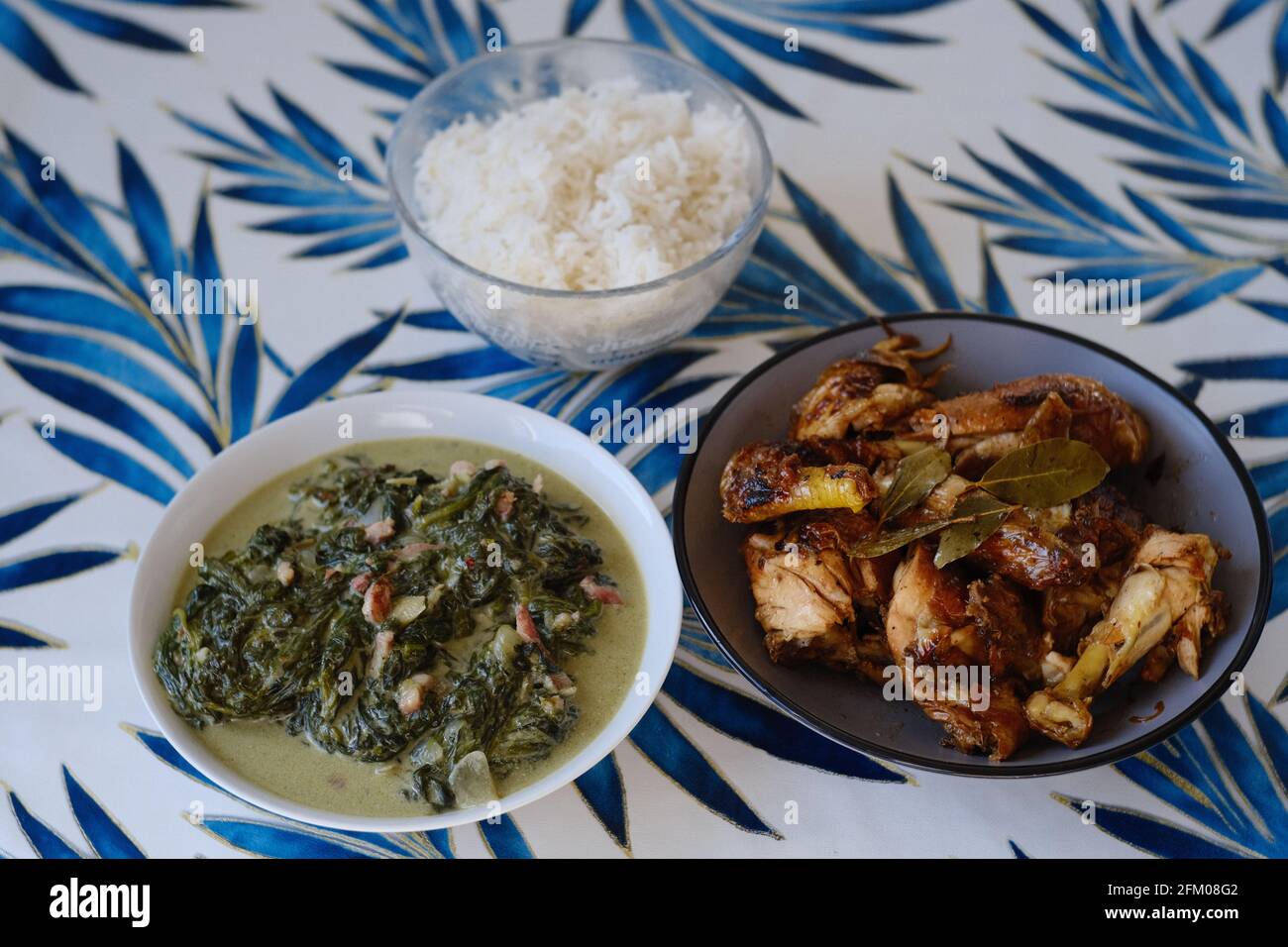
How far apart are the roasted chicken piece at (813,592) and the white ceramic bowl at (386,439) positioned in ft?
0.72

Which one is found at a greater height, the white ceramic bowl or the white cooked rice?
the white cooked rice

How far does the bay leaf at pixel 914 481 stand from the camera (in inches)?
103

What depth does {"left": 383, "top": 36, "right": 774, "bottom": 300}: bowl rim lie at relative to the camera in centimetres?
299

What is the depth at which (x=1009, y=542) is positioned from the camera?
2533 millimetres

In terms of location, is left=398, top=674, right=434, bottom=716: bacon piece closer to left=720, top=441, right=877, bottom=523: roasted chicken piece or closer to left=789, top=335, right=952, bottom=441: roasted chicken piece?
left=720, top=441, right=877, bottom=523: roasted chicken piece

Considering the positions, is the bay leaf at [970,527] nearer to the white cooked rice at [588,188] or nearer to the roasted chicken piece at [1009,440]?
the roasted chicken piece at [1009,440]

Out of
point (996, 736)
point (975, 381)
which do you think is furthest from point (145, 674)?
point (975, 381)

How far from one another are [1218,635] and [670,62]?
7.60 ft

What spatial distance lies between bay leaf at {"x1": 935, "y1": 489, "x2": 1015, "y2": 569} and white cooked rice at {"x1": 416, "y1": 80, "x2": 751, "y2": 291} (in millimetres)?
1079

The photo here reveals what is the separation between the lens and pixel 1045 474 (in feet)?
8.57

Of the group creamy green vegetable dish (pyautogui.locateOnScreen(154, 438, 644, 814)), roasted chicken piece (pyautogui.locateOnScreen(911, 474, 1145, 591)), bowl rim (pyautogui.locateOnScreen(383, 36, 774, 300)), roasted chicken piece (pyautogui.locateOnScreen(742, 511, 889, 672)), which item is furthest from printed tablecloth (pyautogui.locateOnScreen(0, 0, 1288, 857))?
roasted chicken piece (pyautogui.locateOnScreen(911, 474, 1145, 591))

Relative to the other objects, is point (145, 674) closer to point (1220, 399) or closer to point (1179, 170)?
point (1220, 399)

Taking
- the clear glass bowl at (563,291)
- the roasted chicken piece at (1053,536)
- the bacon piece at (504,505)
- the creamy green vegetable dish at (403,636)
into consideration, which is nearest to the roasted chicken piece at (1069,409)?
the roasted chicken piece at (1053,536)

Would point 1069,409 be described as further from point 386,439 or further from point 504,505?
point 386,439
